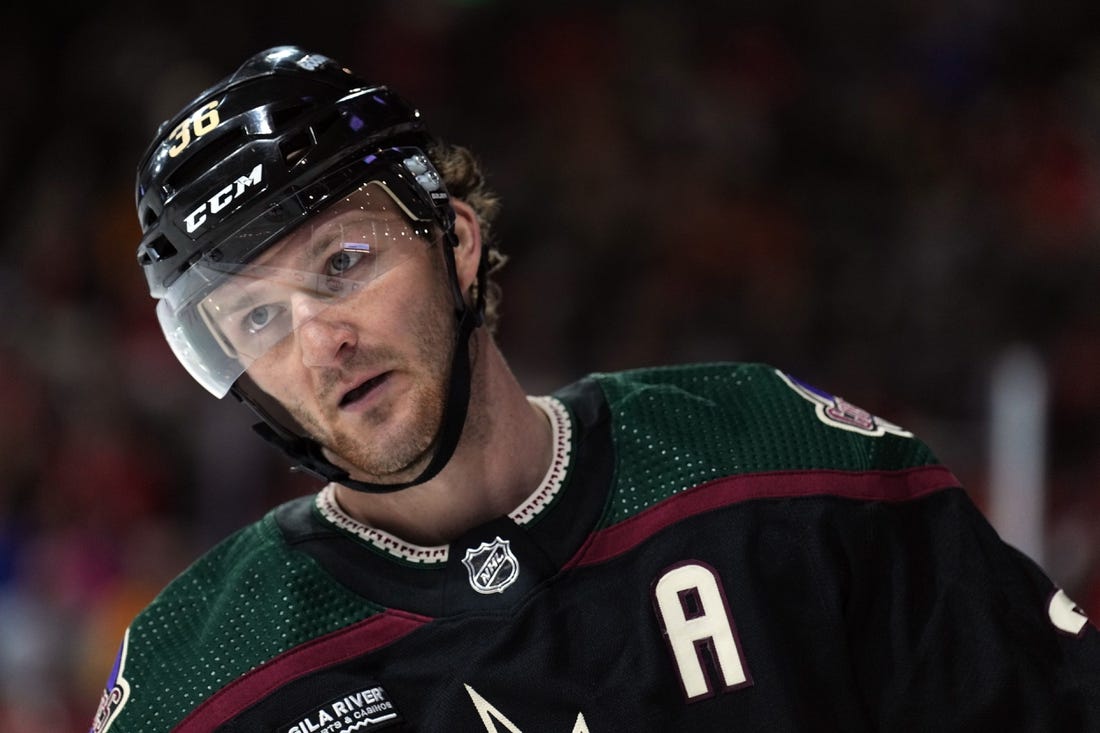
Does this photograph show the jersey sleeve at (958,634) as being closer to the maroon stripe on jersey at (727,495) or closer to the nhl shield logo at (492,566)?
the maroon stripe on jersey at (727,495)

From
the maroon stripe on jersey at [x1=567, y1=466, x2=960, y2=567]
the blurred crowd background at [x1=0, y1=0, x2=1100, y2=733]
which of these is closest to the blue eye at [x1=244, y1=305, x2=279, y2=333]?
the maroon stripe on jersey at [x1=567, y1=466, x2=960, y2=567]

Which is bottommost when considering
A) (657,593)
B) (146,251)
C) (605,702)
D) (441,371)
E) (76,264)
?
(605,702)

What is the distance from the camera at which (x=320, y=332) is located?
1679 mm

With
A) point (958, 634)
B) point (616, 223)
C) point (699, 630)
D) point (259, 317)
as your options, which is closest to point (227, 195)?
point (259, 317)

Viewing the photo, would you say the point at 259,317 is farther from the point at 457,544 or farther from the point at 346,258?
the point at 457,544

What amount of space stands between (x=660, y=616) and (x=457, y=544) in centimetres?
28

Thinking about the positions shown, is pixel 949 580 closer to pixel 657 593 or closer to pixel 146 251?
pixel 657 593

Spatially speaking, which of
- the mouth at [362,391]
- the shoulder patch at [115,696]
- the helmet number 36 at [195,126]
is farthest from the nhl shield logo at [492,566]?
the helmet number 36 at [195,126]

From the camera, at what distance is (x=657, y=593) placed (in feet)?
5.60

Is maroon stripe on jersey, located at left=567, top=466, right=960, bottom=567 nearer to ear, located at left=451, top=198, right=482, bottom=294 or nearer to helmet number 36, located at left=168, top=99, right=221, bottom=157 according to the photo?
ear, located at left=451, top=198, right=482, bottom=294

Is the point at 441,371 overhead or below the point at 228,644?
overhead

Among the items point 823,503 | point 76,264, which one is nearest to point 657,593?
point 823,503

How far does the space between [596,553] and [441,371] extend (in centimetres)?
31

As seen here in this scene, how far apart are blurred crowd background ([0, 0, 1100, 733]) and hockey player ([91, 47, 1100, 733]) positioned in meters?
1.86
